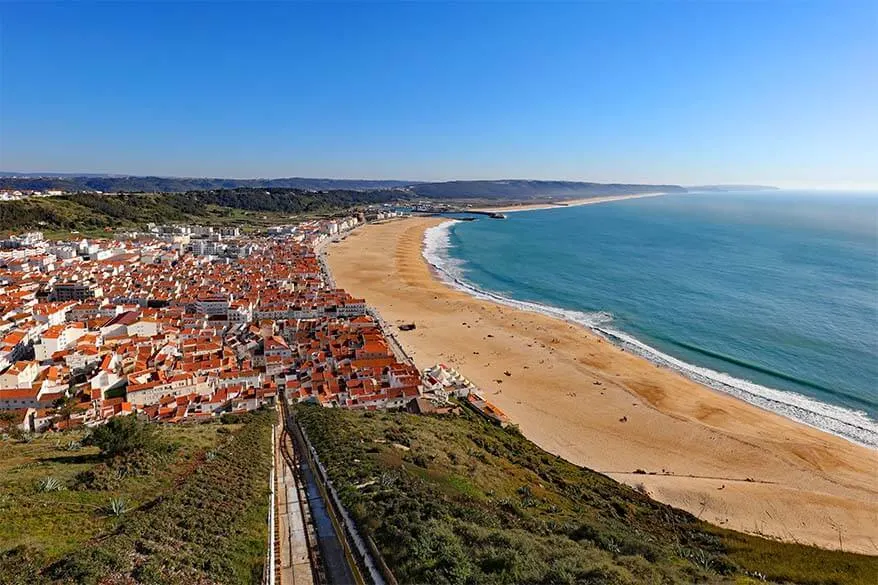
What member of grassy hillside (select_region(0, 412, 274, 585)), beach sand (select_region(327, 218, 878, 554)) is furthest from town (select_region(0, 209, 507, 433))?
grassy hillside (select_region(0, 412, 274, 585))

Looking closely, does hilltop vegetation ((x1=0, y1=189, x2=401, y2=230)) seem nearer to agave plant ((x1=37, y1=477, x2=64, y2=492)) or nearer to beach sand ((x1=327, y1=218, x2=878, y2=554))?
beach sand ((x1=327, y1=218, x2=878, y2=554))

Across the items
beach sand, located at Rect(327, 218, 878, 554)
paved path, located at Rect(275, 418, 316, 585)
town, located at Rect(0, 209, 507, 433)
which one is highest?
paved path, located at Rect(275, 418, 316, 585)

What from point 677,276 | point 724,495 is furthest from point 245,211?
point 724,495

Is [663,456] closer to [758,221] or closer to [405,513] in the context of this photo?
[405,513]

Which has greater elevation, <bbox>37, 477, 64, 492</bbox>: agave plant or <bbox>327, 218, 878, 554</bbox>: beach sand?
<bbox>37, 477, 64, 492</bbox>: agave plant

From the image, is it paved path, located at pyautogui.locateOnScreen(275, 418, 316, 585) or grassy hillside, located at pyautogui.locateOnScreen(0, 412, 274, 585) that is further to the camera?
paved path, located at pyautogui.locateOnScreen(275, 418, 316, 585)

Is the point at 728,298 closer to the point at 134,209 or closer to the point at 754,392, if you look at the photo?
the point at 754,392
